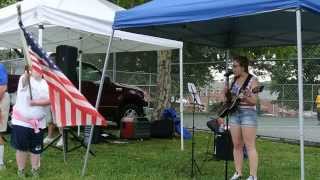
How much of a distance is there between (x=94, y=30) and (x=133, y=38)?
3.67ft

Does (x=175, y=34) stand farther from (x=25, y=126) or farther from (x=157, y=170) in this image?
(x=25, y=126)

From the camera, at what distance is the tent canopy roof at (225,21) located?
6.51 meters

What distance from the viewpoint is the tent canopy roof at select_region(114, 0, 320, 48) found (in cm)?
651

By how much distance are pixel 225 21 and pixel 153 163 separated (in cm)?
263

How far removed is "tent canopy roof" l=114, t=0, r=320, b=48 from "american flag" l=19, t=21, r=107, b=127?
1.08m

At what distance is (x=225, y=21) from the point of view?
9562 millimetres

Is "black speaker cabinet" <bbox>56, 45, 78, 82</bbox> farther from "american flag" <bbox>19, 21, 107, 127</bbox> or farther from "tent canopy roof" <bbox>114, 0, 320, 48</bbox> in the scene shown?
"american flag" <bbox>19, 21, 107, 127</bbox>

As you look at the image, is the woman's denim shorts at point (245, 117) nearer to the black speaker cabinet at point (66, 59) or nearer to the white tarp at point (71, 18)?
the white tarp at point (71, 18)

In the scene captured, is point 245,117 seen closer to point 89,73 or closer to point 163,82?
point 163,82

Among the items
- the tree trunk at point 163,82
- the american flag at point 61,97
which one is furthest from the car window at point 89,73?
the american flag at point 61,97

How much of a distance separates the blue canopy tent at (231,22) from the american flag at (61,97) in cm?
107

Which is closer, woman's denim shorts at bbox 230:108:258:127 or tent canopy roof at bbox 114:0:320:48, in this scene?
tent canopy roof at bbox 114:0:320:48

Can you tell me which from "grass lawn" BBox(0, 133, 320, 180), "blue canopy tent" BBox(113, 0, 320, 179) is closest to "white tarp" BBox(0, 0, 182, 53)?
"blue canopy tent" BBox(113, 0, 320, 179)

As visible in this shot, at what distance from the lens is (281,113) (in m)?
15.3
